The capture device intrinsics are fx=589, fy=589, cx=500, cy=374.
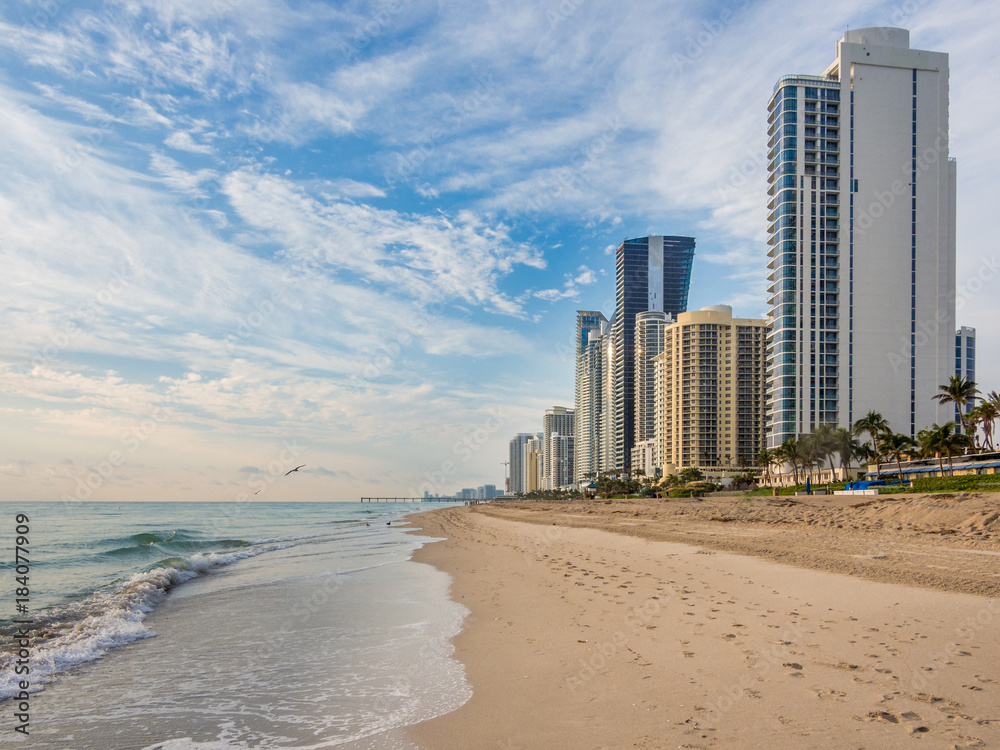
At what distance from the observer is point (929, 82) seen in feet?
331

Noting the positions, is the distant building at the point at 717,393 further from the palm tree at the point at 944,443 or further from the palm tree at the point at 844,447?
the palm tree at the point at 944,443

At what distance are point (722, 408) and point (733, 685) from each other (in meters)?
158

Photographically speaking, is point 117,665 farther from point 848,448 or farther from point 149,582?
point 848,448

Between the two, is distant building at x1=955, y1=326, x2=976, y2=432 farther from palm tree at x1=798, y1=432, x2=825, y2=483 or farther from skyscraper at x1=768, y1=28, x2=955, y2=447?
palm tree at x1=798, y1=432, x2=825, y2=483

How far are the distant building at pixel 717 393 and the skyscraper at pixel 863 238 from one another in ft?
173

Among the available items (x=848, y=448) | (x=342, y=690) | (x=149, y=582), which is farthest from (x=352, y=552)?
(x=848, y=448)

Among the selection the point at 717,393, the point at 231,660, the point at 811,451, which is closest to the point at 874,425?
the point at 811,451

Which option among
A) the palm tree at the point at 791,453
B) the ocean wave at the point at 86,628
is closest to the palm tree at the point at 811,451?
the palm tree at the point at 791,453

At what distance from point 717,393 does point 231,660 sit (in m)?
157

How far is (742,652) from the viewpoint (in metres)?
7.75

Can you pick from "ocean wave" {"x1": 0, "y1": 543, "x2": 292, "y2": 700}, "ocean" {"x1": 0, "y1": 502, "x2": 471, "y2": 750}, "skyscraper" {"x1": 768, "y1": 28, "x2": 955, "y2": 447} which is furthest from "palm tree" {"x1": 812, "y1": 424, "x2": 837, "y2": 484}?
"ocean wave" {"x1": 0, "y1": 543, "x2": 292, "y2": 700}

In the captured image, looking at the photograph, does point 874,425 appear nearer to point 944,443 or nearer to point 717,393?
point 944,443

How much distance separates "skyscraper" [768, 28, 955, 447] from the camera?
322ft

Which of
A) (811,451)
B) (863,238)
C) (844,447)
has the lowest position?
(811,451)
